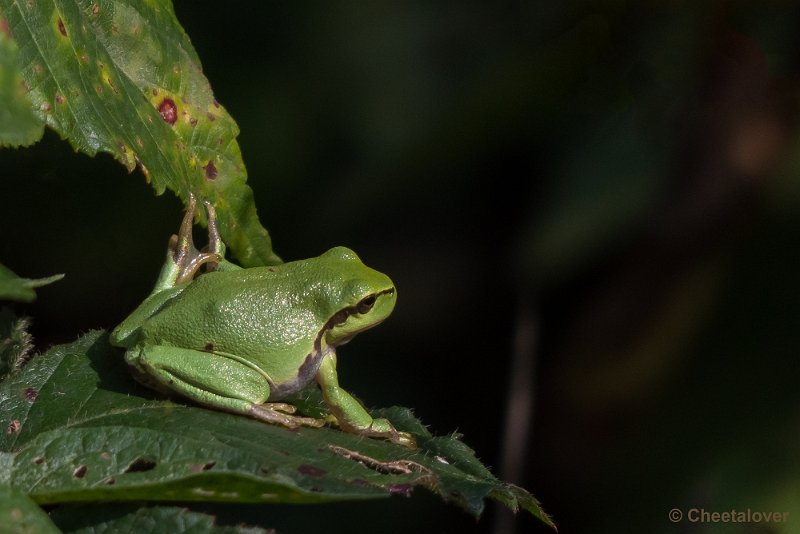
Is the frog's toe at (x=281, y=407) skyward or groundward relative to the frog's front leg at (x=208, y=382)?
groundward

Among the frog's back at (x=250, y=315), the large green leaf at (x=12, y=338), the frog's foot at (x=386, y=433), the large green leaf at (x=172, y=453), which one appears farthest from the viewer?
the frog's back at (x=250, y=315)

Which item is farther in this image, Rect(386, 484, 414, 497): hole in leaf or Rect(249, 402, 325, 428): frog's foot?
Rect(249, 402, 325, 428): frog's foot

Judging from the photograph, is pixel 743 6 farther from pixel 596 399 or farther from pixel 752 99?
pixel 596 399

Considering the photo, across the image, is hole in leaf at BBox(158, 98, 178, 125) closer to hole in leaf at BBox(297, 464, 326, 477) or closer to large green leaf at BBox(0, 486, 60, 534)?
hole in leaf at BBox(297, 464, 326, 477)

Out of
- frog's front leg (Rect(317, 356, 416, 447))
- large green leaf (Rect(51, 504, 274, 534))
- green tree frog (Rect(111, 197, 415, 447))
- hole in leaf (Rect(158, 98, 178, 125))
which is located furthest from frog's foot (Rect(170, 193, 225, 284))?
large green leaf (Rect(51, 504, 274, 534))

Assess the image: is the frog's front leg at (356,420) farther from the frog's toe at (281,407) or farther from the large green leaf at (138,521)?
the large green leaf at (138,521)

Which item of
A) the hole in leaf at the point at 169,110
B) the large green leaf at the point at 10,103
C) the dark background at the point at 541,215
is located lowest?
the dark background at the point at 541,215

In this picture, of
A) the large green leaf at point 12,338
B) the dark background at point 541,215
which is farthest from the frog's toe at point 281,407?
the dark background at point 541,215

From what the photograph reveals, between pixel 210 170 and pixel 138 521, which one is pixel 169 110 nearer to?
pixel 210 170
